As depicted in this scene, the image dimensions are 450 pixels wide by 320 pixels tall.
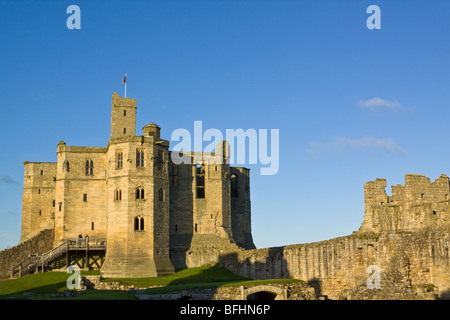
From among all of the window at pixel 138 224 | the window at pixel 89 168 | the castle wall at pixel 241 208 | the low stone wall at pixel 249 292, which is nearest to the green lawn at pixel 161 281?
the low stone wall at pixel 249 292

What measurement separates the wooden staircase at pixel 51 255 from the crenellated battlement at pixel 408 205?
31263mm

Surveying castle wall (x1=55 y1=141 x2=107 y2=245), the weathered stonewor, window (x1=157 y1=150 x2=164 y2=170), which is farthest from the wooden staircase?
the weathered stonewor

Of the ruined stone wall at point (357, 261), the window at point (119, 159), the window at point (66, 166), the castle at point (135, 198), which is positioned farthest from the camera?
the window at point (66, 166)

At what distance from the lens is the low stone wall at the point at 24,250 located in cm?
6469

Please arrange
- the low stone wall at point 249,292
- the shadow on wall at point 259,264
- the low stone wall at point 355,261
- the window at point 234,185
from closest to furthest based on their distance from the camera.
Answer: the low stone wall at point 355,261, the low stone wall at point 249,292, the shadow on wall at point 259,264, the window at point 234,185

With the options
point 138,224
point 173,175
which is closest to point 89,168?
point 173,175

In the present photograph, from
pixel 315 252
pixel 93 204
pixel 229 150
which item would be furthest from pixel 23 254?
pixel 315 252

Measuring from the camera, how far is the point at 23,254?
67.1m

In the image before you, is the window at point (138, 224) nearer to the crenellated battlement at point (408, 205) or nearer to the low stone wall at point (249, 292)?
the low stone wall at point (249, 292)

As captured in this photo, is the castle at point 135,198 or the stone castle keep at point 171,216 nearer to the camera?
the stone castle keep at point 171,216

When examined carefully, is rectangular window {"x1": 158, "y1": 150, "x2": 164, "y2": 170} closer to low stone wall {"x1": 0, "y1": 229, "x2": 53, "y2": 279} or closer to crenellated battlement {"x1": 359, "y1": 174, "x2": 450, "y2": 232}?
low stone wall {"x1": 0, "y1": 229, "x2": 53, "y2": 279}

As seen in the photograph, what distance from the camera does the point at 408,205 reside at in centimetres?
4209
